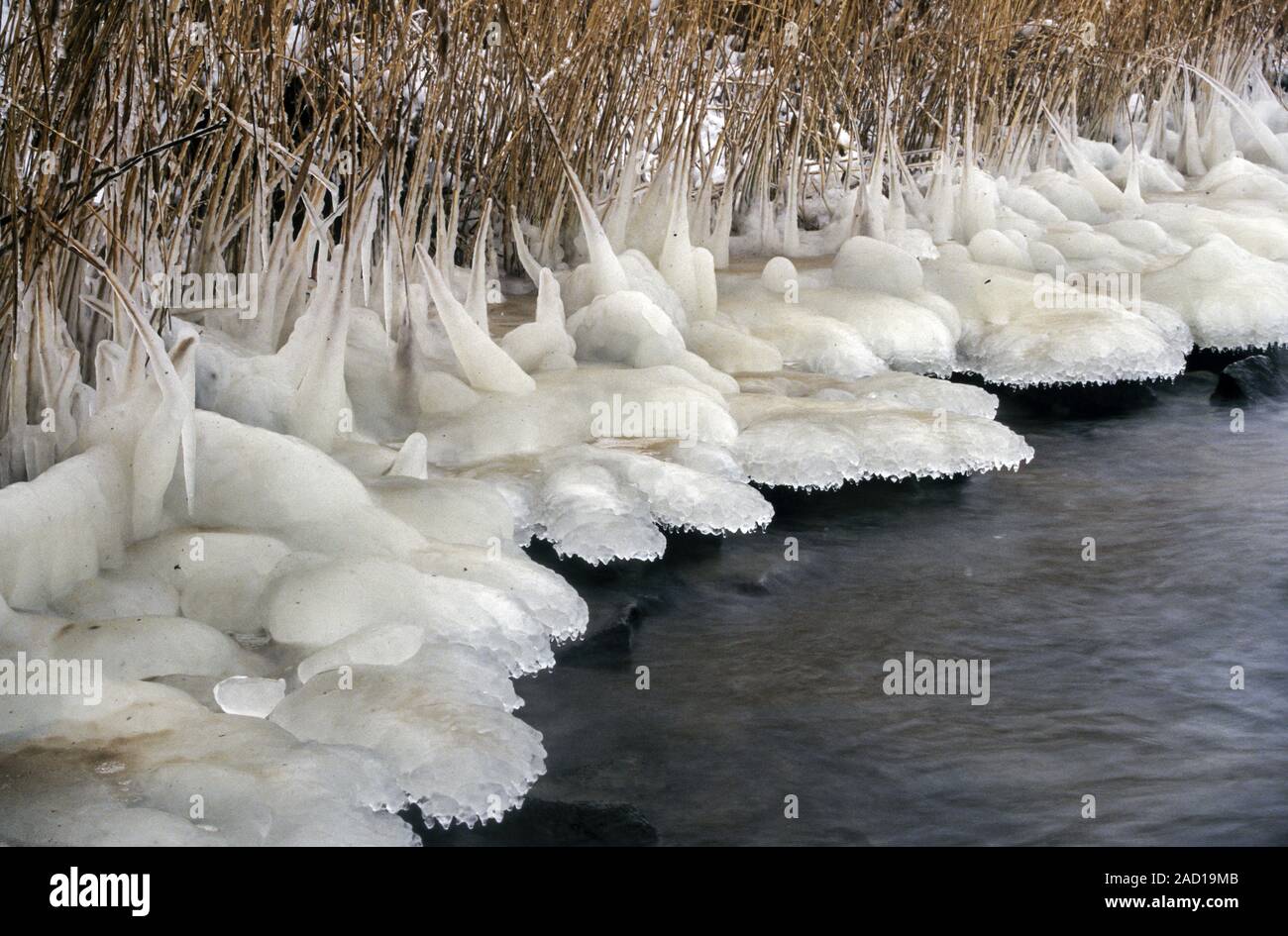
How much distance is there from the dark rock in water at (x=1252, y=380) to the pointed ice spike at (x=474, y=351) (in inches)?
77.9

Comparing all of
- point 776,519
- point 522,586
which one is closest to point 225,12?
point 522,586

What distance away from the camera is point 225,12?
3.16m

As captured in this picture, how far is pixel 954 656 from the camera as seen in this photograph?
109 inches

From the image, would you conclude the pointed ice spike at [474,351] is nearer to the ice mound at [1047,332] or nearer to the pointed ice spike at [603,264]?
the pointed ice spike at [603,264]

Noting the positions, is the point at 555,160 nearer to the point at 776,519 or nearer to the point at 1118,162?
the point at 776,519

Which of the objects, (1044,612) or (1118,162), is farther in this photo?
(1118,162)

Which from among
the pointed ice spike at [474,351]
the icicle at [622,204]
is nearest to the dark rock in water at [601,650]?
the pointed ice spike at [474,351]

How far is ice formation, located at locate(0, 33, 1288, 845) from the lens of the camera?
7.30ft

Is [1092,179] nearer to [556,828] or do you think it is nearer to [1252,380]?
[1252,380]

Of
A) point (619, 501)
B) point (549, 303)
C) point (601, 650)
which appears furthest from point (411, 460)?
point (549, 303)

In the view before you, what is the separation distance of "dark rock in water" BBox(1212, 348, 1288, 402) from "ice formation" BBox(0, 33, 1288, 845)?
0.49 feet

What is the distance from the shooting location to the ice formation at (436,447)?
7.30ft

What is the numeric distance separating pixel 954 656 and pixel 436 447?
1.27 m

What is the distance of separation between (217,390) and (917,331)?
6.94 ft
